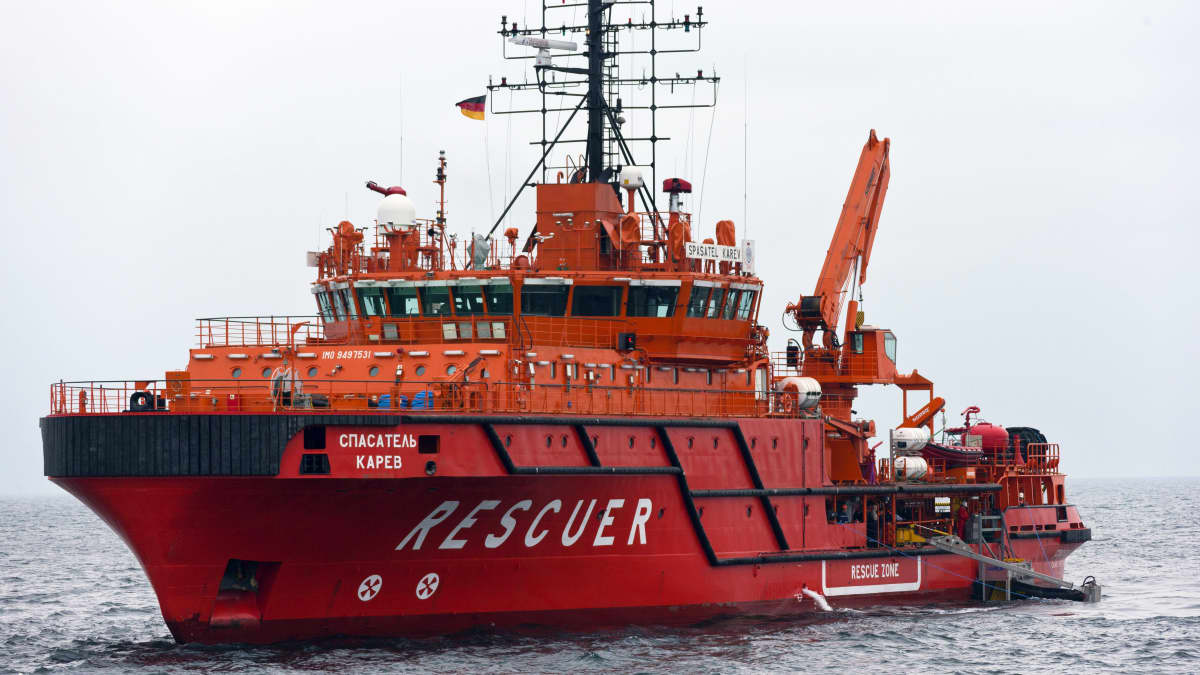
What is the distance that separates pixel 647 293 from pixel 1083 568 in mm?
23357

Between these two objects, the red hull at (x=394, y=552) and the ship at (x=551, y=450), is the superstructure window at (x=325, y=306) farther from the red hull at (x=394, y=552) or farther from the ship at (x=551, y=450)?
the red hull at (x=394, y=552)

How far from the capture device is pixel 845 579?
31.6 m

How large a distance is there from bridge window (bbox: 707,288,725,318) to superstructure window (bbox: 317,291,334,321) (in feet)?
23.6

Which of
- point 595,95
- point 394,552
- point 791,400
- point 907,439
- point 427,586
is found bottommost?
point 427,586

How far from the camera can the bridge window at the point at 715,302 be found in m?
30.3

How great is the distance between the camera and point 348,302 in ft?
96.9

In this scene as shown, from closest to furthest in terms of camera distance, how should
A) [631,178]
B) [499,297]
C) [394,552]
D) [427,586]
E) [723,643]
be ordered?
[394,552] < [427,586] < [723,643] < [499,297] < [631,178]

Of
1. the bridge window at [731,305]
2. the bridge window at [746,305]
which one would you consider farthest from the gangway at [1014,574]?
the bridge window at [731,305]

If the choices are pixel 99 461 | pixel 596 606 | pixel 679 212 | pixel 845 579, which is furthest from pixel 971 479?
pixel 99 461

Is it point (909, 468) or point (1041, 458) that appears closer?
point (909, 468)

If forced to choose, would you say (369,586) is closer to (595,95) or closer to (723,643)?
(723,643)

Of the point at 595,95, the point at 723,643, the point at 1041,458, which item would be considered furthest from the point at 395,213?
the point at 1041,458

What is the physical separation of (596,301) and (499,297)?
1.85 m

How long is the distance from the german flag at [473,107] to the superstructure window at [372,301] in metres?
5.12
